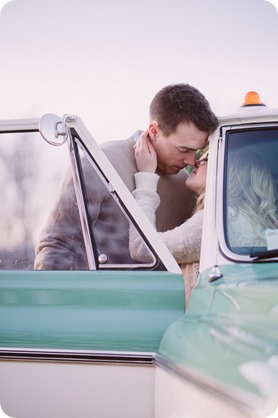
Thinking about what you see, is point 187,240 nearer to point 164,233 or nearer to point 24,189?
point 164,233

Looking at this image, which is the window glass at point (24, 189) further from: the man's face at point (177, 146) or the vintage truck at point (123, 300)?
the man's face at point (177, 146)

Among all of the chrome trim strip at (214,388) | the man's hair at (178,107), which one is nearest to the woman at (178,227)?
the man's hair at (178,107)

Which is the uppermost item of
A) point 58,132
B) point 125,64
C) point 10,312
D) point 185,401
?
point 125,64

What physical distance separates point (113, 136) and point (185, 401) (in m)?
1.18

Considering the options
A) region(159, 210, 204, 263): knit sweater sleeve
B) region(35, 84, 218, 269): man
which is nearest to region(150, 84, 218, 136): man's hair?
region(35, 84, 218, 269): man

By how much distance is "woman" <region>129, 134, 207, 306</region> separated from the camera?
2898 mm

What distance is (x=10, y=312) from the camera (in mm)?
2875

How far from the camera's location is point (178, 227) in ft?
9.89

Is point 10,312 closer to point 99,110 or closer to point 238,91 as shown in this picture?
point 99,110

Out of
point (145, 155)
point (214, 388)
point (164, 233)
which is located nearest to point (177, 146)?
point (145, 155)

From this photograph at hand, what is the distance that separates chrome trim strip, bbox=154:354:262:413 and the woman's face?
788mm

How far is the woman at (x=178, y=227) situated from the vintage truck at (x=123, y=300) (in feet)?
0.20

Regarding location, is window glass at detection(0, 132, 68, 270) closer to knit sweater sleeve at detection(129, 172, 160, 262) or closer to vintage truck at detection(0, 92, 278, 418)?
vintage truck at detection(0, 92, 278, 418)

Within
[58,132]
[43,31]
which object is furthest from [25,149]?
[43,31]
